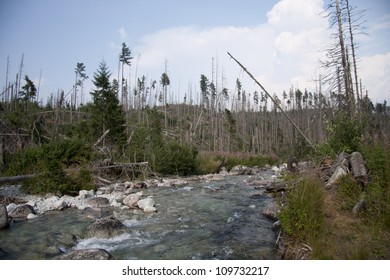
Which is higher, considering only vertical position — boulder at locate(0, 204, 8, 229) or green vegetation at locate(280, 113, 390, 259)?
green vegetation at locate(280, 113, 390, 259)

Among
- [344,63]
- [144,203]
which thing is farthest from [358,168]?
[344,63]

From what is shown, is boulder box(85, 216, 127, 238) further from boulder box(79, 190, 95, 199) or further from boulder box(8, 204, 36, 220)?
boulder box(79, 190, 95, 199)

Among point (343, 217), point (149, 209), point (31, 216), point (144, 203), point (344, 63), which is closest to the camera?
point (343, 217)

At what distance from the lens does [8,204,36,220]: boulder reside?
7557 millimetres

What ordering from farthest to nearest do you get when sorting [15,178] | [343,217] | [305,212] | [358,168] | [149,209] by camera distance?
[15,178] → [149,209] → [358,168] → [343,217] → [305,212]

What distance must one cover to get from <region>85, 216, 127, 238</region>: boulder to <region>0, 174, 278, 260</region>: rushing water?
0.56ft

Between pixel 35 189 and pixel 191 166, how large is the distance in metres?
11.3

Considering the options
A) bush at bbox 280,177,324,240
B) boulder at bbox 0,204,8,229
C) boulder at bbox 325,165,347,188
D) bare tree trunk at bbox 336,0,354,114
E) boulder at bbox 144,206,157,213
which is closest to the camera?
bush at bbox 280,177,324,240

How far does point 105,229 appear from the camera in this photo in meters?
6.28

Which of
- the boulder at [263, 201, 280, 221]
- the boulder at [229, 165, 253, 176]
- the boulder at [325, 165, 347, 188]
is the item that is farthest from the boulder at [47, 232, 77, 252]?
the boulder at [229, 165, 253, 176]

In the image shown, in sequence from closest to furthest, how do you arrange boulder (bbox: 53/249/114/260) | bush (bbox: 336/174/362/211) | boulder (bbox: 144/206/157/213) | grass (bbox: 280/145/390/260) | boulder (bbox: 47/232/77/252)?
grass (bbox: 280/145/390/260), boulder (bbox: 53/249/114/260), bush (bbox: 336/174/362/211), boulder (bbox: 47/232/77/252), boulder (bbox: 144/206/157/213)

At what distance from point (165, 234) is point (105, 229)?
58.6 inches

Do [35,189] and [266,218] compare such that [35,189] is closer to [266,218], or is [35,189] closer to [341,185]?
[266,218]

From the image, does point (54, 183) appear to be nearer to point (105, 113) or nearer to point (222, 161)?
point (105, 113)
